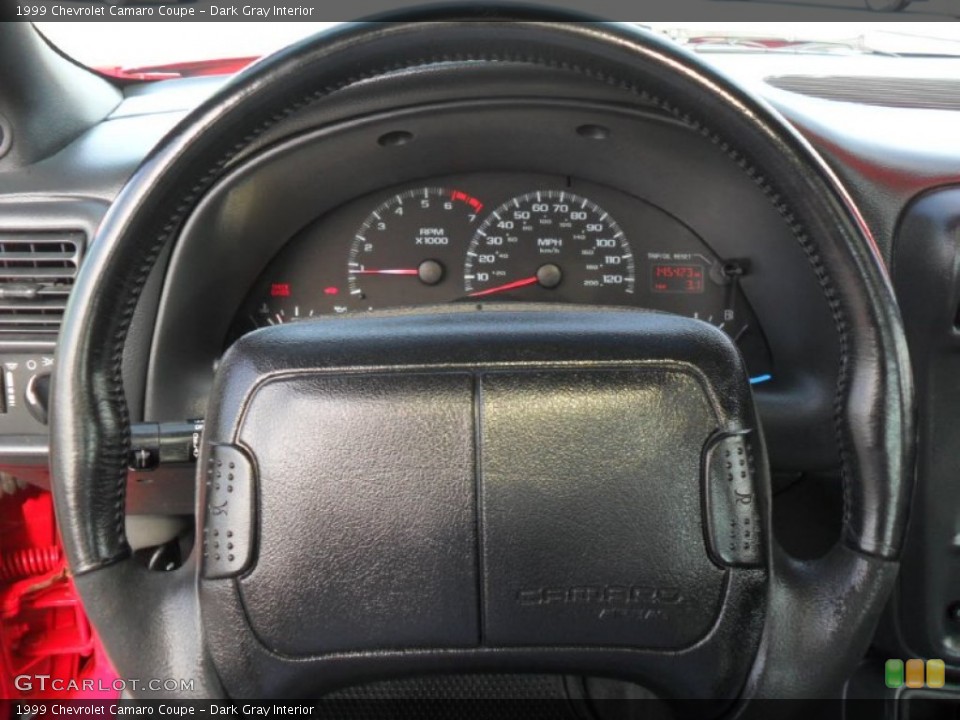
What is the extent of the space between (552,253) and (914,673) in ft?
3.22

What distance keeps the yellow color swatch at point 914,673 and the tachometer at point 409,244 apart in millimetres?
1064

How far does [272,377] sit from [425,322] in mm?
174

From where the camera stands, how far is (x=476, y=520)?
0.98 metres

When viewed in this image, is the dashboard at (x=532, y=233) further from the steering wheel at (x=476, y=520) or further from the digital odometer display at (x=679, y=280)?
the steering wheel at (x=476, y=520)

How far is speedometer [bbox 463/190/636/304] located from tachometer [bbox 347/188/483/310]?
0.04 m

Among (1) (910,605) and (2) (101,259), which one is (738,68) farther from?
(2) (101,259)

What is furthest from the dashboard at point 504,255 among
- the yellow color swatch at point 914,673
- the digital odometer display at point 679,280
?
the yellow color swatch at point 914,673

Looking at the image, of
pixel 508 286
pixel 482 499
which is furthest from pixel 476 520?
pixel 508 286

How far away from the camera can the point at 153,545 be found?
5.64 ft

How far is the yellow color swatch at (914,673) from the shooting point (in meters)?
1.63

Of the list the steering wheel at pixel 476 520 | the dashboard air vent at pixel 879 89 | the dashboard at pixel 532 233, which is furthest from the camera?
the dashboard air vent at pixel 879 89

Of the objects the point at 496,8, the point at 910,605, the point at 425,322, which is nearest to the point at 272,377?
the point at 425,322

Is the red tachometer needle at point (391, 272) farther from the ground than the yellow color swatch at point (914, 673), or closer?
farther from the ground

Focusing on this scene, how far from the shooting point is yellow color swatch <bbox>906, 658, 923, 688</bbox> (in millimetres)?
1626
